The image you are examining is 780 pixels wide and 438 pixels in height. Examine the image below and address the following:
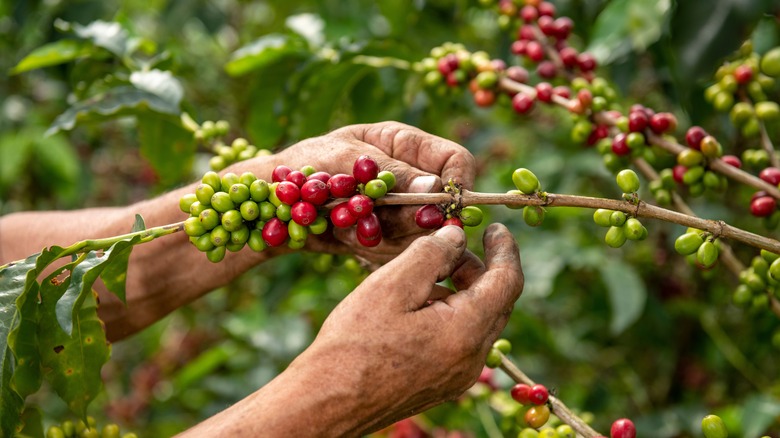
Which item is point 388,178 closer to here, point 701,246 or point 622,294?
point 701,246

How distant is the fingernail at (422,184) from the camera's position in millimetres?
1644

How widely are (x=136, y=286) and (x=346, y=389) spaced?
118 centimetres

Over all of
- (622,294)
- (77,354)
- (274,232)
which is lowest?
(622,294)

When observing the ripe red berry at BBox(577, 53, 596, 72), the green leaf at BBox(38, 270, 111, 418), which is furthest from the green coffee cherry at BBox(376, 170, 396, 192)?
the ripe red berry at BBox(577, 53, 596, 72)

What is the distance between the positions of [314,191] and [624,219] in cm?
68

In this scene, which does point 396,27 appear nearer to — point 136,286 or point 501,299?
point 136,286

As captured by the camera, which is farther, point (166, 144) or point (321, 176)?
point (166, 144)

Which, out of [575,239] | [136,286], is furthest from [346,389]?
[575,239]

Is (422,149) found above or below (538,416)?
above

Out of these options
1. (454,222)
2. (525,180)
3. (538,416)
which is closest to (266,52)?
(454,222)

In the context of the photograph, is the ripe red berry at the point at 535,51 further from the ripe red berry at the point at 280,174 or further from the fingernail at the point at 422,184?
the ripe red berry at the point at 280,174

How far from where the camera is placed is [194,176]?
15.6 ft

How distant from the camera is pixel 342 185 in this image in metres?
1.58

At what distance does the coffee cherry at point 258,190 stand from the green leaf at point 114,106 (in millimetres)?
950
